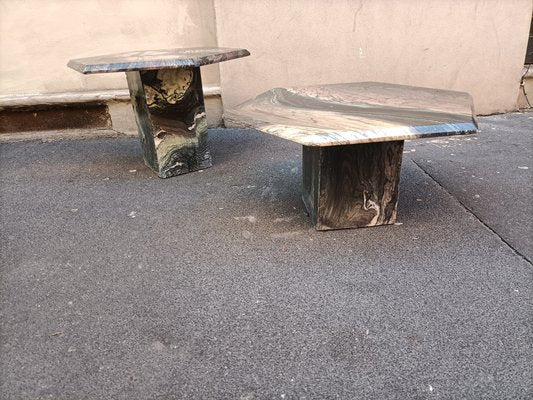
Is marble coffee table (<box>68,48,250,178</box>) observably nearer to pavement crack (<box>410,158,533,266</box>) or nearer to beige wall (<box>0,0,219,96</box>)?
beige wall (<box>0,0,219,96</box>)

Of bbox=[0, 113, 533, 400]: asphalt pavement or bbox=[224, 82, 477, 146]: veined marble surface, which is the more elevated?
bbox=[224, 82, 477, 146]: veined marble surface

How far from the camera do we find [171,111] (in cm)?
229

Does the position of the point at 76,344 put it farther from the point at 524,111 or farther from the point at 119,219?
the point at 524,111

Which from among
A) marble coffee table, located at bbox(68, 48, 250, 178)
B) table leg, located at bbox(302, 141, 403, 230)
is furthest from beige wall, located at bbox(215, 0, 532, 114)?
table leg, located at bbox(302, 141, 403, 230)

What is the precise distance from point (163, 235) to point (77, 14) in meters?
2.11

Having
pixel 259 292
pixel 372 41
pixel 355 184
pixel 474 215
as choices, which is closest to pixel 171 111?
pixel 355 184

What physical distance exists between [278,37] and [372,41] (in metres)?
0.70

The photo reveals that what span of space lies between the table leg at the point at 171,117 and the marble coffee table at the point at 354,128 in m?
0.56

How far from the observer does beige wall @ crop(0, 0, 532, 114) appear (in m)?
3.01

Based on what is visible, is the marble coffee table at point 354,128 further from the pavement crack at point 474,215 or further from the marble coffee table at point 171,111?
the marble coffee table at point 171,111

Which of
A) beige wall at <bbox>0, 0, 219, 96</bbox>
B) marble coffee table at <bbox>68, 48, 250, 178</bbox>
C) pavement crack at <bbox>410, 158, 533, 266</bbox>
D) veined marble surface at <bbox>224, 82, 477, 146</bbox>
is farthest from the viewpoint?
beige wall at <bbox>0, 0, 219, 96</bbox>

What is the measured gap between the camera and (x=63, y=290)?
1432 mm

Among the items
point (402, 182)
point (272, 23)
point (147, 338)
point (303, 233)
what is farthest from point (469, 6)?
point (147, 338)

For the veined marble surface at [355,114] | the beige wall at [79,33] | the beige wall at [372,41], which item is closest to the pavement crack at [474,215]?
the veined marble surface at [355,114]
